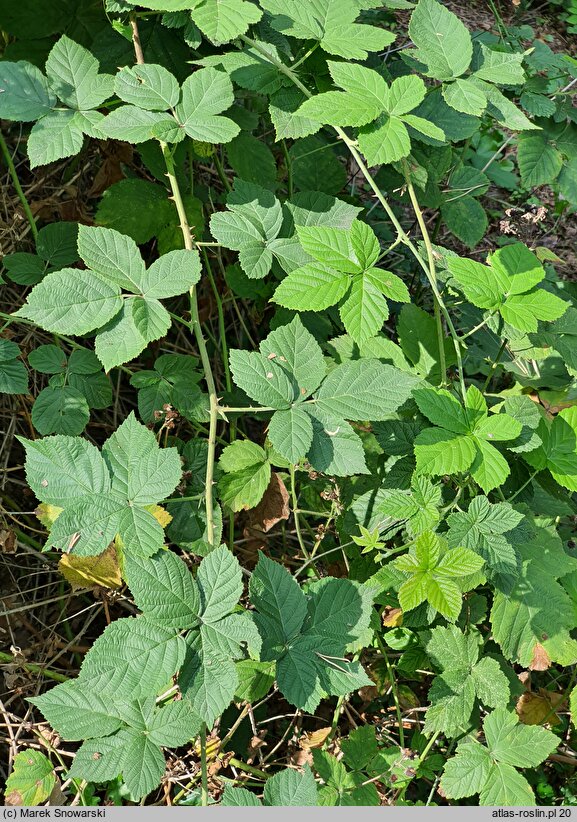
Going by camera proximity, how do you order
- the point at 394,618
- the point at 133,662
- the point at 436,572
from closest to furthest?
the point at 133,662, the point at 436,572, the point at 394,618

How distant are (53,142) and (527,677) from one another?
1.71m

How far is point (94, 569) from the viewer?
167cm

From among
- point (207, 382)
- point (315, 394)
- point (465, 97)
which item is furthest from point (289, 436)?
point (465, 97)

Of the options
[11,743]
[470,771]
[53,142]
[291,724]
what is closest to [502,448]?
[470,771]

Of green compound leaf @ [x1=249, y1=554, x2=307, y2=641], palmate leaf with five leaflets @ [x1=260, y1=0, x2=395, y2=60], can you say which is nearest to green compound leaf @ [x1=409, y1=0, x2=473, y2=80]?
palmate leaf with five leaflets @ [x1=260, y1=0, x2=395, y2=60]

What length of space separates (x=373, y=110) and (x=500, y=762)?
135 cm

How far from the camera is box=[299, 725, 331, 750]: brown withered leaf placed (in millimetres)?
1684

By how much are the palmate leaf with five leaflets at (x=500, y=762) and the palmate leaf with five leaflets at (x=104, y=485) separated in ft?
2.63

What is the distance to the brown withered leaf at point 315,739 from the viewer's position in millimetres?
1684

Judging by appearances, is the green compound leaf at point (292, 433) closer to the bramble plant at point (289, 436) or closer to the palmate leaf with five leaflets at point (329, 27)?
the bramble plant at point (289, 436)

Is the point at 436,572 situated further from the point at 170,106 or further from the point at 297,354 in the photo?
the point at 170,106

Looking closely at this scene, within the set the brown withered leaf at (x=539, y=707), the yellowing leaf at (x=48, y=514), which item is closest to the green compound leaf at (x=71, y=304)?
the yellowing leaf at (x=48, y=514)

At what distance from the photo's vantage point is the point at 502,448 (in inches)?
60.4

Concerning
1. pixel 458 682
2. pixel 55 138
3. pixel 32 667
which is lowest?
pixel 32 667
